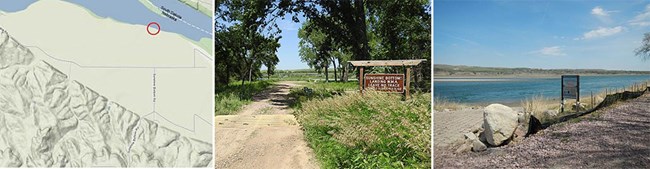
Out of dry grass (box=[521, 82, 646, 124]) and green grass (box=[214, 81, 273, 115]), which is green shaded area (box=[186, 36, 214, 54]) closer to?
green grass (box=[214, 81, 273, 115])

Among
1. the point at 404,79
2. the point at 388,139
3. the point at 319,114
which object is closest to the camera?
the point at 388,139

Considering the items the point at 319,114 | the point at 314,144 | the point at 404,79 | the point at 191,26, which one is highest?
the point at 191,26

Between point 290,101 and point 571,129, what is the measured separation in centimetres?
293

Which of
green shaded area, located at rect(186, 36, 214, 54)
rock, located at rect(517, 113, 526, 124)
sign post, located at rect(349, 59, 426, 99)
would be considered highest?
green shaded area, located at rect(186, 36, 214, 54)

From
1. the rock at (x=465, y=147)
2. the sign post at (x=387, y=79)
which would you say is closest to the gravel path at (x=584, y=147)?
the rock at (x=465, y=147)

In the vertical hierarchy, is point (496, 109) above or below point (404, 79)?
below

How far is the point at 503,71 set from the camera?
14.2 ft

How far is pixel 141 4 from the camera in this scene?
4.45m

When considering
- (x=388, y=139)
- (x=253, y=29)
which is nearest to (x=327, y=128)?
(x=388, y=139)

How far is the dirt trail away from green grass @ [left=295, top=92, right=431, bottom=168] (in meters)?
0.15

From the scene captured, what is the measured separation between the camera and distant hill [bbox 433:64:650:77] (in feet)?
14.2

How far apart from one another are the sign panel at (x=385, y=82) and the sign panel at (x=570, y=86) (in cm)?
153

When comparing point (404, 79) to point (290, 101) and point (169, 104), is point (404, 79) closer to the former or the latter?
point (290, 101)

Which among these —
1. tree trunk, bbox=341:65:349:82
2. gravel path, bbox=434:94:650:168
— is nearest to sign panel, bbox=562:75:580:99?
gravel path, bbox=434:94:650:168
